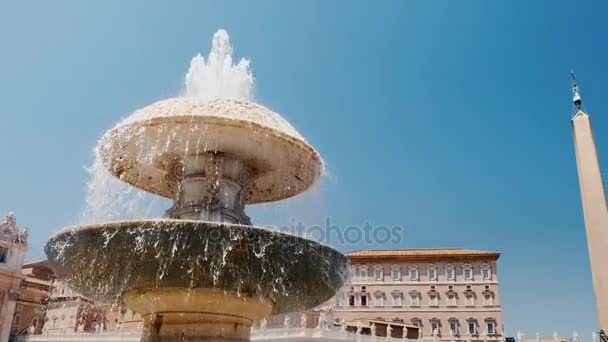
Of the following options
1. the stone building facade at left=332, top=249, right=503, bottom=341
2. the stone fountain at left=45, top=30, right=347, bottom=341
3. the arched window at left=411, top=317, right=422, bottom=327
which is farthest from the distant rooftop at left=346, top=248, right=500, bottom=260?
the stone fountain at left=45, top=30, right=347, bottom=341

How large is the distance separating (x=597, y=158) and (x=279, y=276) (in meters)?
8.41

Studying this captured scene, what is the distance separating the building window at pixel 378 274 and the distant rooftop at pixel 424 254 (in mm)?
1087

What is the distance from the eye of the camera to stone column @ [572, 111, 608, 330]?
10242 millimetres

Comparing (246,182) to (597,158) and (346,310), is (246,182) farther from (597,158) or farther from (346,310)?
(346,310)

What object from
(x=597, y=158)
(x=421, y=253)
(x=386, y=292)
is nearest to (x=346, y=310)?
(x=386, y=292)

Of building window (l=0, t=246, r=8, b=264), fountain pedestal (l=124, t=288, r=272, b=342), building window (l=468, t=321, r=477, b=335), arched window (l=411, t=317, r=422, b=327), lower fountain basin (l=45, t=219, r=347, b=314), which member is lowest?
fountain pedestal (l=124, t=288, r=272, b=342)

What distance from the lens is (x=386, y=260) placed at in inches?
2025

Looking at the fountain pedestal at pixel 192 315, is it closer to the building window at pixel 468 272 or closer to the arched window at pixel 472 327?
the arched window at pixel 472 327

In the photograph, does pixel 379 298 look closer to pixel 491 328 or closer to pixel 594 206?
pixel 491 328

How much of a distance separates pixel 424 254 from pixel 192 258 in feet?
153

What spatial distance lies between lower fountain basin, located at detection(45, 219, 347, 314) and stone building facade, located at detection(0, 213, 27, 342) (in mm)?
43471

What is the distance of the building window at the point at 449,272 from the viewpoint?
164 feet

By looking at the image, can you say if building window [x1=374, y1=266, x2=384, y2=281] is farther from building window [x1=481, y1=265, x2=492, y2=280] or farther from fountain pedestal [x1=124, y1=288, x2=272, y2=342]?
fountain pedestal [x1=124, y1=288, x2=272, y2=342]

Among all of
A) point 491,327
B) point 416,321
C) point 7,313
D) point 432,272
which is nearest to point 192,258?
point 7,313
